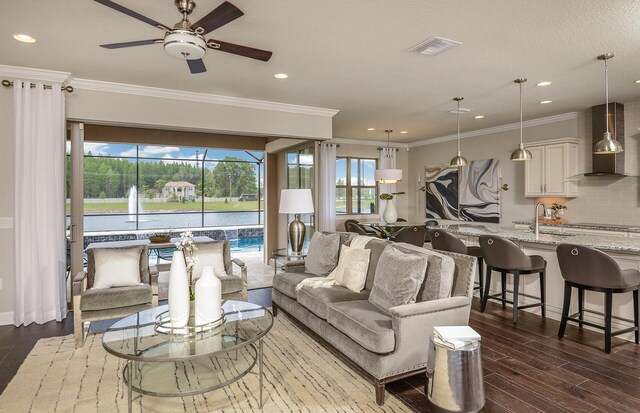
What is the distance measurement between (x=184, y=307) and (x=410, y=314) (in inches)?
61.1

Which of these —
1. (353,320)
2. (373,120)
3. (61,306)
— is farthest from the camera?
(373,120)

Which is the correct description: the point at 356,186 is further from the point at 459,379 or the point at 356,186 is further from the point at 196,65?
the point at 459,379

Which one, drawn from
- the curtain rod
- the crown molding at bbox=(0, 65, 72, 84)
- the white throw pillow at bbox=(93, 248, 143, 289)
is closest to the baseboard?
the white throw pillow at bbox=(93, 248, 143, 289)

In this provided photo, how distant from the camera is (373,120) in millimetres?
6742

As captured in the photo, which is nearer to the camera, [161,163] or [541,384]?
[541,384]

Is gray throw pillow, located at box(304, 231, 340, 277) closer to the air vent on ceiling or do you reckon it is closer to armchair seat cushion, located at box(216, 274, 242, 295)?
armchair seat cushion, located at box(216, 274, 242, 295)

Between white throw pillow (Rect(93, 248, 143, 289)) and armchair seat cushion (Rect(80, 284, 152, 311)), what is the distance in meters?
0.12

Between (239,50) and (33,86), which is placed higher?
(33,86)

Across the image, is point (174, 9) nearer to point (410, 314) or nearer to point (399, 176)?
point (410, 314)

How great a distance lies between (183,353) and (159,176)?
10.2 m

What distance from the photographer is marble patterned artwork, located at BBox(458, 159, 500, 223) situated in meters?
7.40

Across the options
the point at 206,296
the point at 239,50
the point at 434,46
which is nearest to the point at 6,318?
the point at 206,296

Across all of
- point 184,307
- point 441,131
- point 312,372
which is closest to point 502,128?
point 441,131

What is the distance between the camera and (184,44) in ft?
7.84
